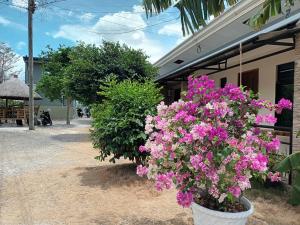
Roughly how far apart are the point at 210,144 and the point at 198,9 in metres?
2.24

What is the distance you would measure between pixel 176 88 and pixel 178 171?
13106 mm

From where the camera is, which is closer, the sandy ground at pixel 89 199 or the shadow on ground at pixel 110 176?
the sandy ground at pixel 89 199

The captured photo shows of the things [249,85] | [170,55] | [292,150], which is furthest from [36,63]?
[292,150]

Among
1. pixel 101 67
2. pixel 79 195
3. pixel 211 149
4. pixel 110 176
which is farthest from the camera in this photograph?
pixel 101 67

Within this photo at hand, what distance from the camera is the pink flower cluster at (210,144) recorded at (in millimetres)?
3215

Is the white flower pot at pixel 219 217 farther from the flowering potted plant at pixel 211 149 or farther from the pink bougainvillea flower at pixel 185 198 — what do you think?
the pink bougainvillea flower at pixel 185 198

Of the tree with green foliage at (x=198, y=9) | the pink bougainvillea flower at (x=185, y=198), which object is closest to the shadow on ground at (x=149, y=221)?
the pink bougainvillea flower at (x=185, y=198)

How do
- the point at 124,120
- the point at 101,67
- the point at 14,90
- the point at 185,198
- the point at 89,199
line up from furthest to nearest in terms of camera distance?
the point at 14,90 → the point at 101,67 → the point at 124,120 → the point at 89,199 → the point at 185,198

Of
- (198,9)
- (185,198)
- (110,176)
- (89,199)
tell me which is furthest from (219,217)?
(110,176)

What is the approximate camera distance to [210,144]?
3.34m

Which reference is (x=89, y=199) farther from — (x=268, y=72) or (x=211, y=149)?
(x=268, y=72)

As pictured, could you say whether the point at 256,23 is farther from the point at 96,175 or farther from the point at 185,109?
the point at 96,175

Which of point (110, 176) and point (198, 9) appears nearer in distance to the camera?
point (198, 9)

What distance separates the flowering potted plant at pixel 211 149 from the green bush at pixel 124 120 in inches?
95.3
